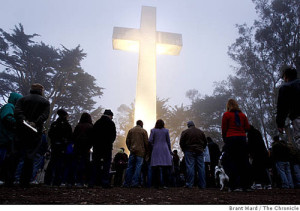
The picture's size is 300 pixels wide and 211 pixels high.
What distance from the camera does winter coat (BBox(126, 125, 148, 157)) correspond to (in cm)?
530

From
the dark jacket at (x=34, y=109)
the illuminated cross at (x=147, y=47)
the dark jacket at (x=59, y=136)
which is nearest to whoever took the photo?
the dark jacket at (x=34, y=109)

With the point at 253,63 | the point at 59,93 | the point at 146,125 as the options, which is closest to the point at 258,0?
the point at 253,63

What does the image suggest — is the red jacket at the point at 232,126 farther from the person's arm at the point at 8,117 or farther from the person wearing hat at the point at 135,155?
the person's arm at the point at 8,117

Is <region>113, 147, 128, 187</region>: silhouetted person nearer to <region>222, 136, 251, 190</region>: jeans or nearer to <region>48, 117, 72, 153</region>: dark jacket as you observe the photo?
<region>48, 117, 72, 153</region>: dark jacket

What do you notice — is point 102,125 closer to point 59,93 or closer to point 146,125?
point 146,125

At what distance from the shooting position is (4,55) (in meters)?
17.5

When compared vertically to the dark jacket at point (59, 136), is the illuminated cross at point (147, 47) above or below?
above

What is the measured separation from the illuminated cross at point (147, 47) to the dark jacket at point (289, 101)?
5170 mm

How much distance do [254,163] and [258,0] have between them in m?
16.8

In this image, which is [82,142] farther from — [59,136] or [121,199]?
[121,199]

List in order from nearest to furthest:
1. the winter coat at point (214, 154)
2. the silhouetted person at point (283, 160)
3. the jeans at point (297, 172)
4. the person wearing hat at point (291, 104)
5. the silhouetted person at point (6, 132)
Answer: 1. the person wearing hat at point (291, 104)
2. the silhouetted person at point (6, 132)
3. the silhouetted person at point (283, 160)
4. the jeans at point (297, 172)
5. the winter coat at point (214, 154)

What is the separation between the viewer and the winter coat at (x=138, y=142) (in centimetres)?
530

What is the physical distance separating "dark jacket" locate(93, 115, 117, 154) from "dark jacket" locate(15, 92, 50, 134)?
128 cm

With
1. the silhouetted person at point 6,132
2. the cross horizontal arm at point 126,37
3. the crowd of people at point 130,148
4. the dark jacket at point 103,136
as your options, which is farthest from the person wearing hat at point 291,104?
the cross horizontal arm at point 126,37
